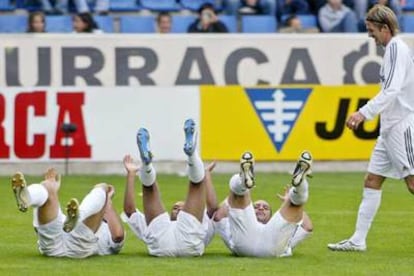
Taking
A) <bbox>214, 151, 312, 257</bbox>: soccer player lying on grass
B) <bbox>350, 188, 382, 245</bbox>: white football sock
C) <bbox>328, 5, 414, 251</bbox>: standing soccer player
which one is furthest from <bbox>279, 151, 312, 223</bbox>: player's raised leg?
<bbox>350, 188, 382, 245</bbox>: white football sock

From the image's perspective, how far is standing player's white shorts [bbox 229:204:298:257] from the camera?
36.2 feet

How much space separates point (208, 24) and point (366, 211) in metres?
9.15

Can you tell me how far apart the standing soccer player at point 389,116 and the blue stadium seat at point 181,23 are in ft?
33.5

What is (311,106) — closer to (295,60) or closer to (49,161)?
(295,60)

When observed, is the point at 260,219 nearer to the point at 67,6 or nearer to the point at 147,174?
the point at 147,174

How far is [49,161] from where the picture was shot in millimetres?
19344

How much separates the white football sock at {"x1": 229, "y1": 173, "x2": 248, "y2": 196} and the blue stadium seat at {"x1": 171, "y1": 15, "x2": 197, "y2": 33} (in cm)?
1124

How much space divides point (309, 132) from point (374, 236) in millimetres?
6434

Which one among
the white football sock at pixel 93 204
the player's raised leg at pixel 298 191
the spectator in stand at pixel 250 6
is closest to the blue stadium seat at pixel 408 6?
the spectator in stand at pixel 250 6

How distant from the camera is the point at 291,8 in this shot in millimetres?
23016

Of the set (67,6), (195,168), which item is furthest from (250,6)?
(195,168)

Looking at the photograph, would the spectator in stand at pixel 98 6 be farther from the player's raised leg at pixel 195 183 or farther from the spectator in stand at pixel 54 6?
the player's raised leg at pixel 195 183

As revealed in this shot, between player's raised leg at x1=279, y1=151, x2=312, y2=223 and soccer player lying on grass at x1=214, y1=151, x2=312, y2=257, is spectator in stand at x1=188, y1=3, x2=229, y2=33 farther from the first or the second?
player's raised leg at x1=279, y1=151, x2=312, y2=223

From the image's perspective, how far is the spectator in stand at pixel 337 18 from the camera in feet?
72.3
